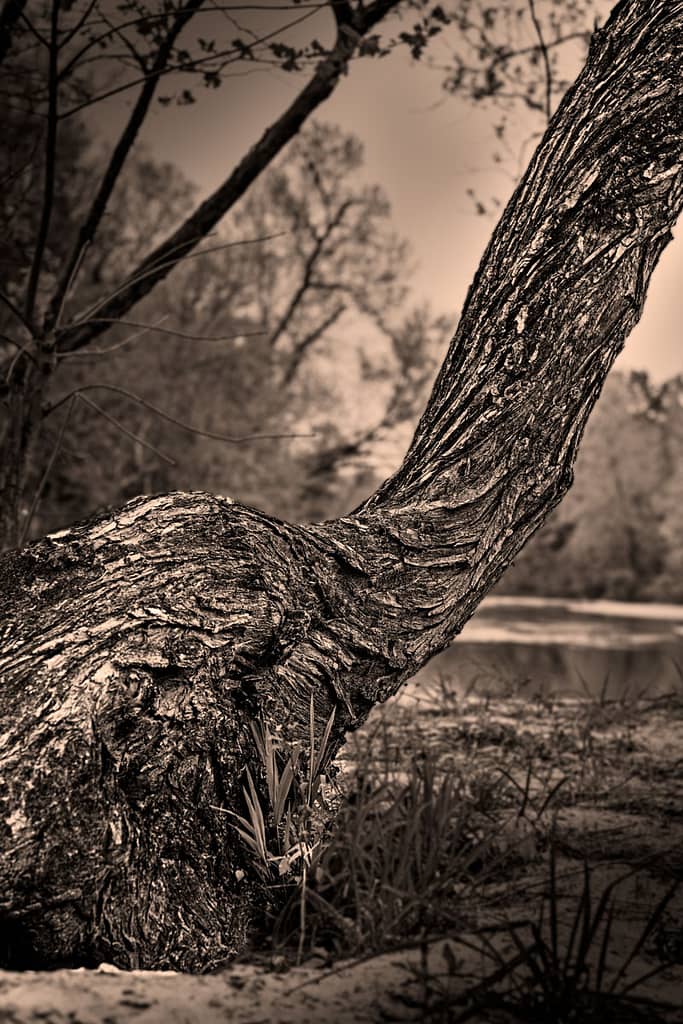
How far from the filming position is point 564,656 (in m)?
10.9

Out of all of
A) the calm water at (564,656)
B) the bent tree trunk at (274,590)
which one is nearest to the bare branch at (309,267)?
the calm water at (564,656)

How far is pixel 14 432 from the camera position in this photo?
3.38m

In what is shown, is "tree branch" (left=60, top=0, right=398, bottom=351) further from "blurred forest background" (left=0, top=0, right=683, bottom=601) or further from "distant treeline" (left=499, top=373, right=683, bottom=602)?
"distant treeline" (left=499, top=373, right=683, bottom=602)

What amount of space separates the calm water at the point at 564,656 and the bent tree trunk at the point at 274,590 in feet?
8.02

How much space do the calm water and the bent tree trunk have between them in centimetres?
244

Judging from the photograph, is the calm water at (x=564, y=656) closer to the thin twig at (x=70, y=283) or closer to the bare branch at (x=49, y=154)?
the thin twig at (x=70, y=283)

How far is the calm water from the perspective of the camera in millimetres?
5773

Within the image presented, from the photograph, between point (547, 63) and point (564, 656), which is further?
point (564, 656)

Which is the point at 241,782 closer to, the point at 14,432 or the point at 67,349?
the point at 14,432

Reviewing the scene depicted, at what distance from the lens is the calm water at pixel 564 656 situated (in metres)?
5.77

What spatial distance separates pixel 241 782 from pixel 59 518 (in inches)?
567

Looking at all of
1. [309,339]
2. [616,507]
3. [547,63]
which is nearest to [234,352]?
[309,339]

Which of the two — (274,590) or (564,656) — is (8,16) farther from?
(564,656)

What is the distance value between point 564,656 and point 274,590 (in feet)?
31.8
